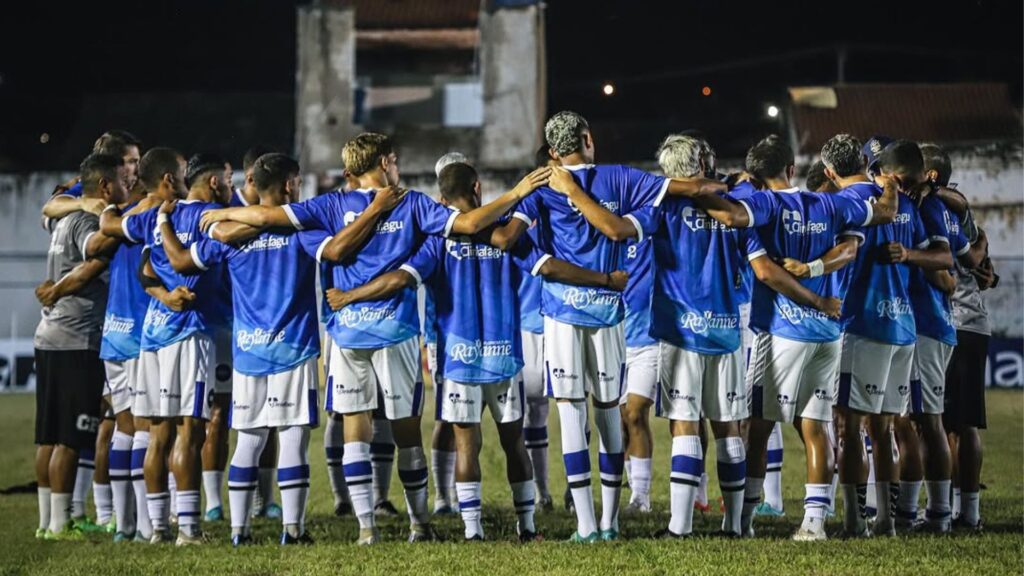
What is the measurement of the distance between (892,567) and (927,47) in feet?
130

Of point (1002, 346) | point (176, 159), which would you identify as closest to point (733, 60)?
point (1002, 346)

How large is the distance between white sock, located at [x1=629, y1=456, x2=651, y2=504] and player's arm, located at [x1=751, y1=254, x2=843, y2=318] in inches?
72.4

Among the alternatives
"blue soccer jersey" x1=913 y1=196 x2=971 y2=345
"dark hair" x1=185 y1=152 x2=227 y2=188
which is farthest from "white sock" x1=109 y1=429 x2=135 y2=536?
"blue soccer jersey" x1=913 y1=196 x2=971 y2=345

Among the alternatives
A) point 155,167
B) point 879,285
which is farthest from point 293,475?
point 879,285

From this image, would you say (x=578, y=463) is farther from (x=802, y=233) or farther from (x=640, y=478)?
(x=802, y=233)

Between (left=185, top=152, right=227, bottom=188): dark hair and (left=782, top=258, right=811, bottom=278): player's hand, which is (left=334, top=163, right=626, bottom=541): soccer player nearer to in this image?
(left=782, top=258, right=811, bottom=278): player's hand

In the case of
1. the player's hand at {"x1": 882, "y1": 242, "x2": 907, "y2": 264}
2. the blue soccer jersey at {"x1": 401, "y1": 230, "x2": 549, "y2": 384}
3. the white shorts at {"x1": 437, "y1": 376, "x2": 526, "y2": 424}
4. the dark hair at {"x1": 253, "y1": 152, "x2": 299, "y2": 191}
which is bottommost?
the white shorts at {"x1": 437, "y1": 376, "x2": 526, "y2": 424}

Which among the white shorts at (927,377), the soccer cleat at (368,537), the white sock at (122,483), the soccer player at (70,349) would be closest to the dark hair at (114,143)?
the soccer player at (70,349)

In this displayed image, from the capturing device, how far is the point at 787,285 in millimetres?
7812

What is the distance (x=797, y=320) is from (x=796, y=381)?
380mm

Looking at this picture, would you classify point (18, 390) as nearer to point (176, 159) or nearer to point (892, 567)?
point (176, 159)

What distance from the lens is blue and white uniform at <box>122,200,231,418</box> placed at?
8.30 m

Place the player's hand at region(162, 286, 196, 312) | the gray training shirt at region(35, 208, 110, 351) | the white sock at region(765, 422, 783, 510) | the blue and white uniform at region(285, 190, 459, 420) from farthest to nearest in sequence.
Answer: the white sock at region(765, 422, 783, 510), the gray training shirt at region(35, 208, 110, 351), the player's hand at region(162, 286, 196, 312), the blue and white uniform at region(285, 190, 459, 420)

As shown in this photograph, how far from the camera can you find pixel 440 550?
7.31 metres
